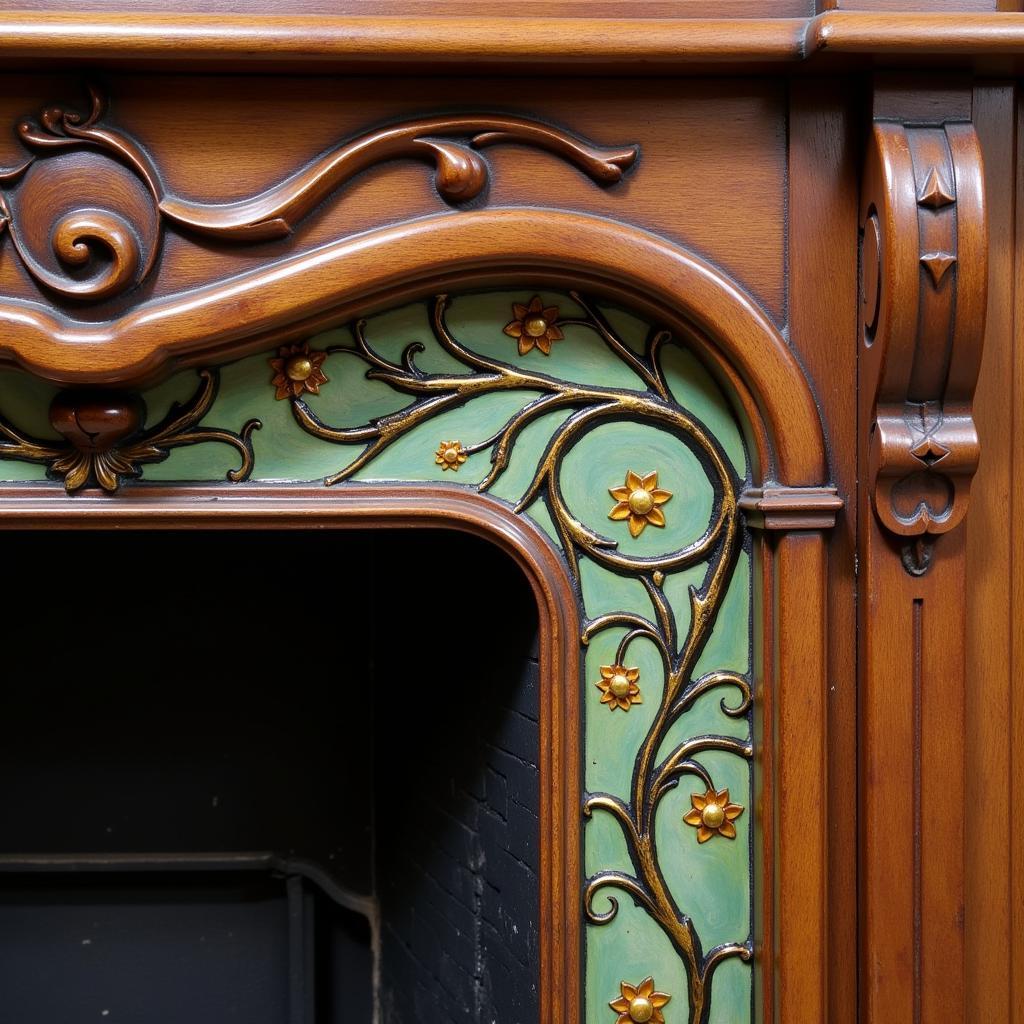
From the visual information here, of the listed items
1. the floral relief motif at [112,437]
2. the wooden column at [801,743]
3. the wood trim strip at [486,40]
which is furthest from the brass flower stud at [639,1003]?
the wood trim strip at [486,40]

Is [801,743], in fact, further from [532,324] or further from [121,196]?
[121,196]

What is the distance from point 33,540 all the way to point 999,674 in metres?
1.33

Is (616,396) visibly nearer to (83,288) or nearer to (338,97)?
(338,97)

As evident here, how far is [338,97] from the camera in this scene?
45.5 inches

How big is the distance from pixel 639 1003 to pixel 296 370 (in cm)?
77

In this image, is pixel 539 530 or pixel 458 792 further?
pixel 458 792

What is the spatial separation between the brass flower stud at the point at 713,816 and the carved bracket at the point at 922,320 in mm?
320

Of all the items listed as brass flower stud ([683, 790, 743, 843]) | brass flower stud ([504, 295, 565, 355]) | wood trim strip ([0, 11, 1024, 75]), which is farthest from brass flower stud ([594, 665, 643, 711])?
wood trim strip ([0, 11, 1024, 75])

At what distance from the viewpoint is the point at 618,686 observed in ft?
4.01

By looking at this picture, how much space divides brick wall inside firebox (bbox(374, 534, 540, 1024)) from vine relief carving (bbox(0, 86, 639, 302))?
18.5 inches

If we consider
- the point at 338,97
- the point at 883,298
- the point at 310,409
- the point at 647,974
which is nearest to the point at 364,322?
the point at 310,409

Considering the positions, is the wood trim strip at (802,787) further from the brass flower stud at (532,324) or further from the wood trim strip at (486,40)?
the wood trim strip at (486,40)

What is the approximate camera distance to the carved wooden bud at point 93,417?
45.4 inches

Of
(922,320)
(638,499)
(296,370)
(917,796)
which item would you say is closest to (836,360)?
(922,320)
